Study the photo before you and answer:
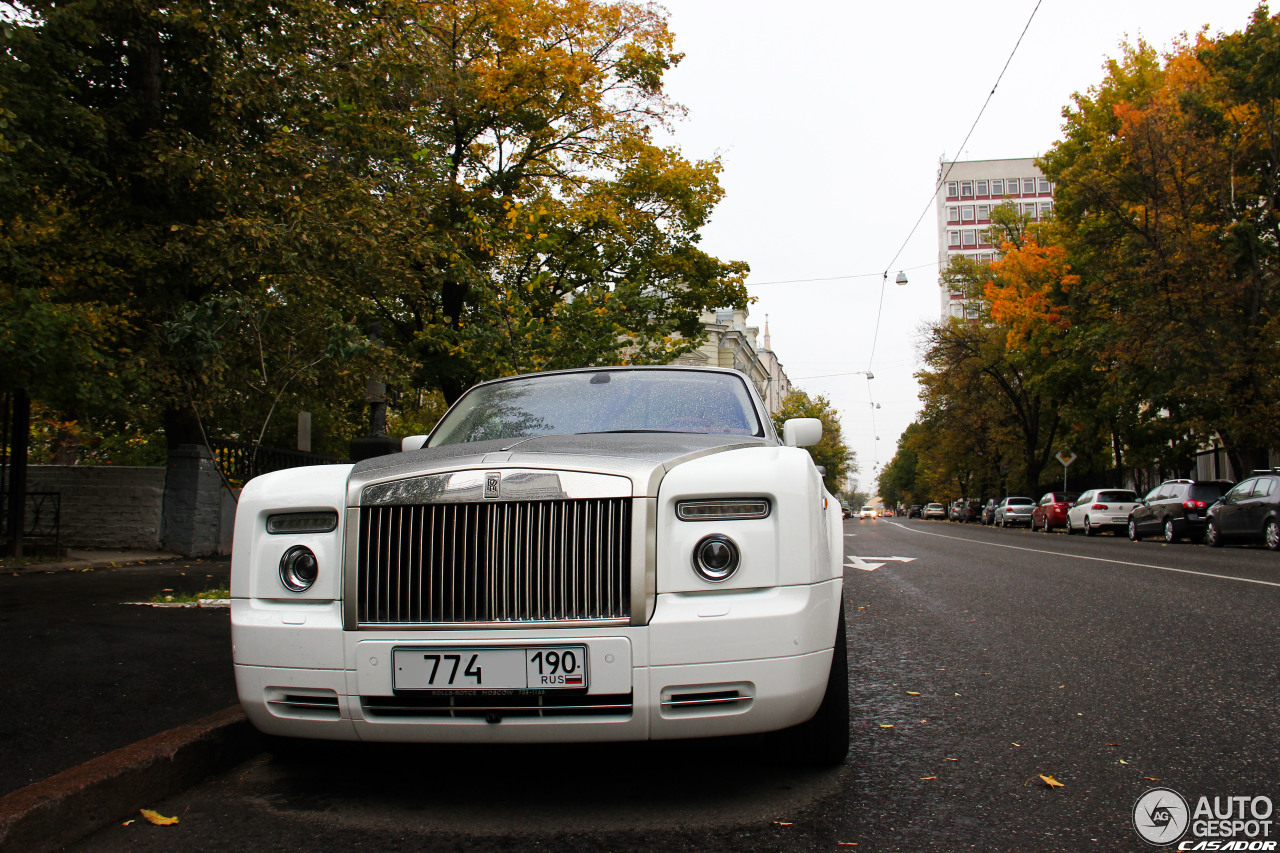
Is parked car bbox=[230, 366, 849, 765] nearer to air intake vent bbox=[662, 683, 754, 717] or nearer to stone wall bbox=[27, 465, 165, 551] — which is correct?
air intake vent bbox=[662, 683, 754, 717]

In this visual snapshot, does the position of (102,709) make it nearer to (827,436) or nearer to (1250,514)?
(1250,514)

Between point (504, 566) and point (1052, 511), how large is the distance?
34876 mm

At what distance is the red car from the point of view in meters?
34.4

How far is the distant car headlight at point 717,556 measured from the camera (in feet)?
10.3

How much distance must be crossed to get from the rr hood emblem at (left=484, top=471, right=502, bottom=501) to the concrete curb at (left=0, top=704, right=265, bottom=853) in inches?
58.2

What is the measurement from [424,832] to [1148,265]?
24631mm

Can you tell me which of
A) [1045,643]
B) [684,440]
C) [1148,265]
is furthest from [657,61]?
[684,440]

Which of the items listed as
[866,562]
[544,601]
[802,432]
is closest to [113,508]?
[866,562]

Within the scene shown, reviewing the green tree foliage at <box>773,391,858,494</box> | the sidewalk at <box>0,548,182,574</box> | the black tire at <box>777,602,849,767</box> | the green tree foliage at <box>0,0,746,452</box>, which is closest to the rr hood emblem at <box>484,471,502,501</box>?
the black tire at <box>777,602,849,767</box>

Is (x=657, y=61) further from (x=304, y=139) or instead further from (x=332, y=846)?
(x=332, y=846)

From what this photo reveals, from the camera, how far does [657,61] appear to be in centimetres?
2417

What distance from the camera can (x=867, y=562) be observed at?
605 inches

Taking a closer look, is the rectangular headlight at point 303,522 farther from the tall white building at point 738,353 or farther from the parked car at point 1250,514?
the tall white building at point 738,353

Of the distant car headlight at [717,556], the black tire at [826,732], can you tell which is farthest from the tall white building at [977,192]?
the distant car headlight at [717,556]
